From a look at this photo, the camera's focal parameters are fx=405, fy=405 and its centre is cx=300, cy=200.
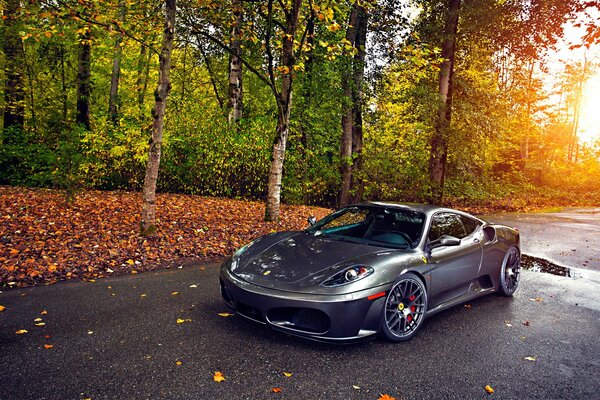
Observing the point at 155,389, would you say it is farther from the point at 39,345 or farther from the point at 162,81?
the point at 162,81

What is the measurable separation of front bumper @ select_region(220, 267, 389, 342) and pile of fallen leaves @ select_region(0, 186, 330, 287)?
10.9ft

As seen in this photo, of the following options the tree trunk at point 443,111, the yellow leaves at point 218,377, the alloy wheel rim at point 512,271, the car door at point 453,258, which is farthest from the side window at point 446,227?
the tree trunk at point 443,111

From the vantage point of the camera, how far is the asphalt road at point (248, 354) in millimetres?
2932

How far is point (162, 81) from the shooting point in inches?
284

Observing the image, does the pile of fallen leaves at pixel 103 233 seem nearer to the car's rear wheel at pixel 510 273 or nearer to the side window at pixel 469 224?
the side window at pixel 469 224

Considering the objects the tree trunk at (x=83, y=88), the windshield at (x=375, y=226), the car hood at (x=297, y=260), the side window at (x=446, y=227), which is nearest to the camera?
the car hood at (x=297, y=260)

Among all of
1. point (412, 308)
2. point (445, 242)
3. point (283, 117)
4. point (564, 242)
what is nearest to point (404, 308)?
point (412, 308)

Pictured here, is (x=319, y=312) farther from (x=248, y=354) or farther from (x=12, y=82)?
(x=12, y=82)

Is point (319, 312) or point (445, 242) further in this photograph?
point (445, 242)

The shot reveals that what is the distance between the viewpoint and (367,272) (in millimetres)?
3658

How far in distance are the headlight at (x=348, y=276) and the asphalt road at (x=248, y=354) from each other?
620 millimetres

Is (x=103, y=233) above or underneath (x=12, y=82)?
underneath

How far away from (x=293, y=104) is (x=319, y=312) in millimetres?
11541

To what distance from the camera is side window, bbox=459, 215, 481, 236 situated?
5142 mm
